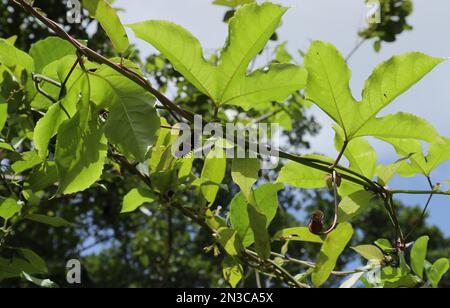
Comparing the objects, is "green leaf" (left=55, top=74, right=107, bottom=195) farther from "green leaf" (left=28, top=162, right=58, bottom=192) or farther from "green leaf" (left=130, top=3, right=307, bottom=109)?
"green leaf" (left=28, top=162, right=58, bottom=192)

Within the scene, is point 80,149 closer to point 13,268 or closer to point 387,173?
point 387,173

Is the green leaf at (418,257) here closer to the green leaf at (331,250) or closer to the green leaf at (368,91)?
the green leaf at (331,250)

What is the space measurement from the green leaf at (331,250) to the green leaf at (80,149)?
333mm

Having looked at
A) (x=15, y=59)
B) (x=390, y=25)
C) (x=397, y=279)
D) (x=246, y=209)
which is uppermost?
(x=390, y=25)

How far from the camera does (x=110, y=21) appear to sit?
25.6 inches

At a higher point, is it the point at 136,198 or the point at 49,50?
the point at 49,50

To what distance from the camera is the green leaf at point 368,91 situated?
629mm

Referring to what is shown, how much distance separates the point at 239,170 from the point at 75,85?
0.75ft

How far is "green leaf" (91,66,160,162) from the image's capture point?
62 centimetres

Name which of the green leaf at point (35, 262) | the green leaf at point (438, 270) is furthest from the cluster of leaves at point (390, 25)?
the green leaf at point (35, 262)

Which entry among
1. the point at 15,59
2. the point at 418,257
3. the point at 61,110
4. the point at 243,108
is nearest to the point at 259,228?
the point at 243,108

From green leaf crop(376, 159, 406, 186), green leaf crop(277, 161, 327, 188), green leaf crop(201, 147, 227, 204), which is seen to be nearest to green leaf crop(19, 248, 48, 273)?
green leaf crop(201, 147, 227, 204)

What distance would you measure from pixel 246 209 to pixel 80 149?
0.29 meters
